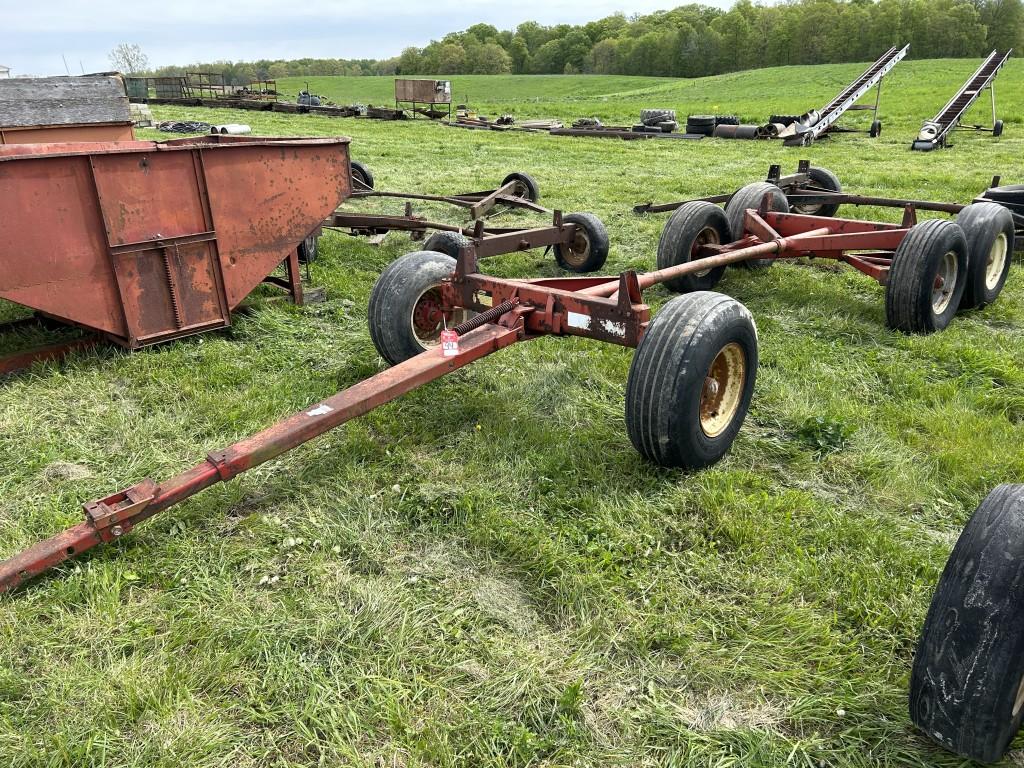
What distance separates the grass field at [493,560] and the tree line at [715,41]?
49993 mm

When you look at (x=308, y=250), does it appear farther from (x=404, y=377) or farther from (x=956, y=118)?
(x=956, y=118)

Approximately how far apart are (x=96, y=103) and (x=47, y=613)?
5356 mm

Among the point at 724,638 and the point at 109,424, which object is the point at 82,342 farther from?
the point at 724,638

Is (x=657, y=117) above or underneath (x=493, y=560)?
above

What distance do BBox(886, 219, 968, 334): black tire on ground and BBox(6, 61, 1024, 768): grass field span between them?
0.17 meters

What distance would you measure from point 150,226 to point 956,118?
20.1m

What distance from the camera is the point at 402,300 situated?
14.3 feet

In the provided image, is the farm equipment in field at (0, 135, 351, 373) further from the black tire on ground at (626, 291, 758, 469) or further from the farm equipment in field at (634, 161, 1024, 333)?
the black tire on ground at (626, 291, 758, 469)

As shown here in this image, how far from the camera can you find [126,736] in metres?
2.18

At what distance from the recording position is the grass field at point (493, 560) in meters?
2.22

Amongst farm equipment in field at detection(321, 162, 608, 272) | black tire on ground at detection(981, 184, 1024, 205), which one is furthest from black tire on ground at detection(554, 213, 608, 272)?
black tire on ground at detection(981, 184, 1024, 205)

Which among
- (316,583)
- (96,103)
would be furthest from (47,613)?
(96,103)

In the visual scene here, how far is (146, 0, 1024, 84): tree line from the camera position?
58.2m

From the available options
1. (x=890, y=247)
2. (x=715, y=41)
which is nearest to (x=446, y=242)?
(x=890, y=247)
